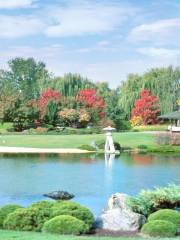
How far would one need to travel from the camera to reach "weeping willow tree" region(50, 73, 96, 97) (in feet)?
290

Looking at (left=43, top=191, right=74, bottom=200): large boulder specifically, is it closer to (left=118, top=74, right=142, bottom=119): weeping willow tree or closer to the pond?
the pond

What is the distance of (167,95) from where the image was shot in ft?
250

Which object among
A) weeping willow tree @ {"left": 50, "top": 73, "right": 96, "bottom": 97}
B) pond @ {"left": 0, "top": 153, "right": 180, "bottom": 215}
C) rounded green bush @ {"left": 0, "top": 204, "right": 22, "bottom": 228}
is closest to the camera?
rounded green bush @ {"left": 0, "top": 204, "right": 22, "bottom": 228}

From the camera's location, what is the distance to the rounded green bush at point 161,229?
11.7 m

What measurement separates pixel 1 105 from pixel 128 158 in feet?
120

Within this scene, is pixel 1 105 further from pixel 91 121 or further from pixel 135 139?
pixel 135 139

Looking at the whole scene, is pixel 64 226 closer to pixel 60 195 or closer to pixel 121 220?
pixel 121 220

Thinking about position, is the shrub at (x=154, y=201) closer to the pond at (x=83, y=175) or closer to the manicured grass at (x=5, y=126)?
the pond at (x=83, y=175)

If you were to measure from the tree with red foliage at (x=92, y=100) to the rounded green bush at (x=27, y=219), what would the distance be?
6304 centimetres

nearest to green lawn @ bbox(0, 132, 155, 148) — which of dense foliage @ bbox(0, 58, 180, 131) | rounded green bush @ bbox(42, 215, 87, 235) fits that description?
dense foliage @ bbox(0, 58, 180, 131)

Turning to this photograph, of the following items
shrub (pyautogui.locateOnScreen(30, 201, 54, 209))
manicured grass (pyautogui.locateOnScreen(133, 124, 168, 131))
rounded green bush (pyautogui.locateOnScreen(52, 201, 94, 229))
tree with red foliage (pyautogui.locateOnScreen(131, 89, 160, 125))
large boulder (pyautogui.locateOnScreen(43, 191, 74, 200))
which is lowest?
large boulder (pyautogui.locateOnScreen(43, 191, 74, 200))

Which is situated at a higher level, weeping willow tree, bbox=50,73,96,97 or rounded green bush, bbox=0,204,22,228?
weeping willow tree, bbox=50,73,96,97

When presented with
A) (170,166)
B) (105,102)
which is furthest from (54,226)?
(105,102)

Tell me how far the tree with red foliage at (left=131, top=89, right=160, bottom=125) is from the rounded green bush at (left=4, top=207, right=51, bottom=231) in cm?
6307
